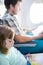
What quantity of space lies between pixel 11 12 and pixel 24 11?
15.2 inches

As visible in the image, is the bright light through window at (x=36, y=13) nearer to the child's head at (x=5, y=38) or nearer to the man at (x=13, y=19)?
the man at (x=13, y=19)

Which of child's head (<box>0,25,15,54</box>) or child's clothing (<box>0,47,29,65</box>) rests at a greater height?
child's head (<box>0,25,15,54</box>)

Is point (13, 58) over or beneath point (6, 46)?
beneath

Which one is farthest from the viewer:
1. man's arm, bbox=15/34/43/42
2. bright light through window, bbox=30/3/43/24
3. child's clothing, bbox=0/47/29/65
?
bright light through window, bbox=30/3/43/24

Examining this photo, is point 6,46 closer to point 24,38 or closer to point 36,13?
Result: point 24,38

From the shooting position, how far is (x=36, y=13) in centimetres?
224

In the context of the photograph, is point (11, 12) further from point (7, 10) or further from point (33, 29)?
point (33, 29)

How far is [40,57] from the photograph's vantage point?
1.61 metres

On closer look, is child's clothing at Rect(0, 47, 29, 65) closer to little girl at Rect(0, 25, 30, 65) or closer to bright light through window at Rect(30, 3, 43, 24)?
little girl at Rect(0, 25, 30, 65)

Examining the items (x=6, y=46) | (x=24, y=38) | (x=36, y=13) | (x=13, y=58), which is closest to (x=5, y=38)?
(x=6, y=46)

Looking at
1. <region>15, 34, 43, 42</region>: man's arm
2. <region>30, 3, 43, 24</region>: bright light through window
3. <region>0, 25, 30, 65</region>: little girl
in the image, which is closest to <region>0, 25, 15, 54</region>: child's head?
<region>0, 25, 30, 65</region>: little girl

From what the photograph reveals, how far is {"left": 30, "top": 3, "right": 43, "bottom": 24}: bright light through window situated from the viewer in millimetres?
2191

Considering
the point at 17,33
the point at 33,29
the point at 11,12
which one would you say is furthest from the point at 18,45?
the point at 33,29

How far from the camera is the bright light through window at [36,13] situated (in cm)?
219
